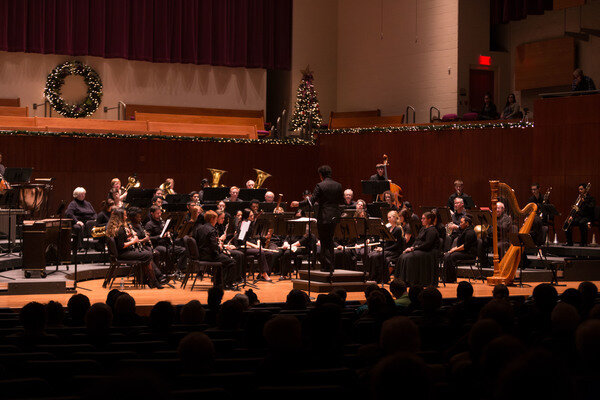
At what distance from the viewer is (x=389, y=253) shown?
39.9 ft

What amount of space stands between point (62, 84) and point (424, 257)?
1190 centimetres

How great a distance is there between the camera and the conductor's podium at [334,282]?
10.5 metres

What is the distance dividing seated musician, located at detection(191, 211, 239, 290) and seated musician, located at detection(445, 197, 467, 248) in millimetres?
3817

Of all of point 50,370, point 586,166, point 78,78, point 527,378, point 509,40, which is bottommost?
point 50,370

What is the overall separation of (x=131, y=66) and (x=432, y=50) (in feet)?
25.1

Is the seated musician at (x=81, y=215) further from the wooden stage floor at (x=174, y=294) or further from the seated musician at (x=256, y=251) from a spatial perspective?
the seated musician at (x=256, y=251)

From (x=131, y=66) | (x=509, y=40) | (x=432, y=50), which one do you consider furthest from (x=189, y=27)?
(x=509, y=40)

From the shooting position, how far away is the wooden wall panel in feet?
59.5

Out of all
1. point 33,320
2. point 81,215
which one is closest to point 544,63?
point 81,215

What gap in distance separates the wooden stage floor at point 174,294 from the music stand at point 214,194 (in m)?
1.71

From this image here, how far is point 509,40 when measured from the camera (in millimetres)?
20062

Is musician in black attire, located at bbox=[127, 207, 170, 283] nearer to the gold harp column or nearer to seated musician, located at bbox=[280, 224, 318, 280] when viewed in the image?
seated musician, located at bbox=[280, 224, 318, 280]

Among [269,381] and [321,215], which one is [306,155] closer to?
[321,215]

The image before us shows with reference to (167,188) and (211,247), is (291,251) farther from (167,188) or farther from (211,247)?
(167,188)
